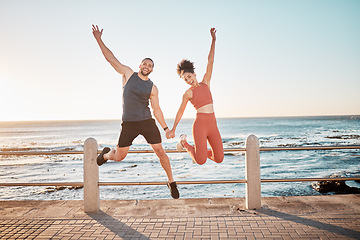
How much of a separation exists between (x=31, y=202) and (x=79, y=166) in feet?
50.8

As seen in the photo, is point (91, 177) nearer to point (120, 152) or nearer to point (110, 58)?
point (120, 152)

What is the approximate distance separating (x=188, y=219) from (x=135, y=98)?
7.04 ft

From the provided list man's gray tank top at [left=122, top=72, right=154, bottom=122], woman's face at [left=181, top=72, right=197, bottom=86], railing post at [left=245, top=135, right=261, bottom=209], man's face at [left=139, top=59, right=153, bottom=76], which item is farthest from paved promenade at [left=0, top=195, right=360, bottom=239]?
man's face at [left=139, top=59, right=153, bottom=76]

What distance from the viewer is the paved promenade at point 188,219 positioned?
13.2 ft

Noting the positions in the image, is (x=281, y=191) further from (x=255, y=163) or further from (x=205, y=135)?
(x=205, y=135)

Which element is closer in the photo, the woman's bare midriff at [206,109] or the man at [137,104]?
the man at [137,104]

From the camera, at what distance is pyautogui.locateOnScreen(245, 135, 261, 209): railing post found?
5.12m

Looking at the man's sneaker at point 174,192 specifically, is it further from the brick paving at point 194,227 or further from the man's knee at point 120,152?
the man's knee at point 120,152

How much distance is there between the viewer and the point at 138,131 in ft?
13.9

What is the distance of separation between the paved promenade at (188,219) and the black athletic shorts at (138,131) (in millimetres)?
1327

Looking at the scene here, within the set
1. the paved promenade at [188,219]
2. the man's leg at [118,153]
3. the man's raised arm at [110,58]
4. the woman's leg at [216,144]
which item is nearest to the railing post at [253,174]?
the paved promenade at [188,219]

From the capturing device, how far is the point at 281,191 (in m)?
12.2

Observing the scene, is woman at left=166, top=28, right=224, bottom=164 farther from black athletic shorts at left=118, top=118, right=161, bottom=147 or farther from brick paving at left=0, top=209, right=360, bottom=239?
brick paving at left=0, top=209, right=360, bottom=239

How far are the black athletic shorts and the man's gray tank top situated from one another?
2.9 inches
